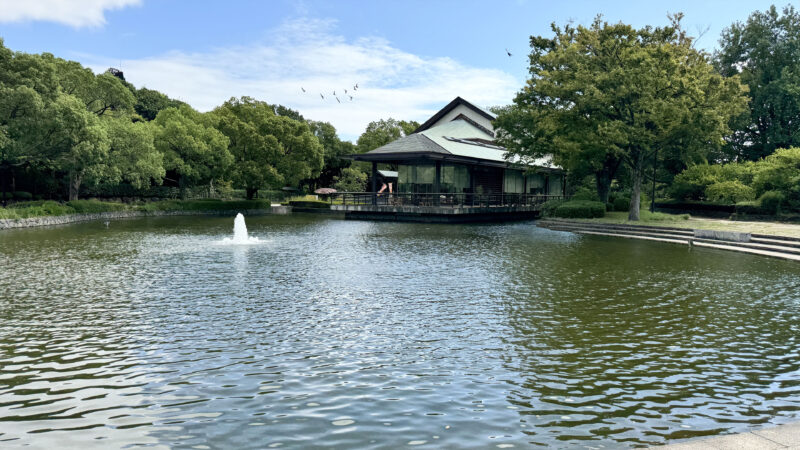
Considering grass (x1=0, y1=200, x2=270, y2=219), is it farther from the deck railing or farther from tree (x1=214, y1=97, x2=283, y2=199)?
the deck railing

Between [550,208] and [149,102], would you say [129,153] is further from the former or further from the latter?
[149,102]

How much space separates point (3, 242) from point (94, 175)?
54.4 feet

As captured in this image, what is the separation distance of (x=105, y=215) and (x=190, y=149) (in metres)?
12.1

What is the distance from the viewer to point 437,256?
70.5 feet

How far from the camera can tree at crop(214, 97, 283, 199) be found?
200ft

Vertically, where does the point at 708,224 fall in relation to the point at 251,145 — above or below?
below

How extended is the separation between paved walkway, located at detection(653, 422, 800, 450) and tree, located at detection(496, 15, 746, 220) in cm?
3095

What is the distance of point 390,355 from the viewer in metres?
8.65

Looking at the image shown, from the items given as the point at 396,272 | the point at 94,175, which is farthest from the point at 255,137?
the point at 396,272

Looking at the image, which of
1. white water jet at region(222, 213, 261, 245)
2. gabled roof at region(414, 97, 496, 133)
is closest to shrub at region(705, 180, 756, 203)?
gabled roof at region(414, 97, 496, 133)

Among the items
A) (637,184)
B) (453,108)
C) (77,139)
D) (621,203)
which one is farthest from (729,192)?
(77,139)

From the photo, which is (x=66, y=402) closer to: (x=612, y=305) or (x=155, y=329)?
(x=155, y=329)

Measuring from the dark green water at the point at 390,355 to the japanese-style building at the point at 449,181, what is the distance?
1125 inches

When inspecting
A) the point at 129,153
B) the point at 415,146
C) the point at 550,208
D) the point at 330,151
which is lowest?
the point at 550,208
